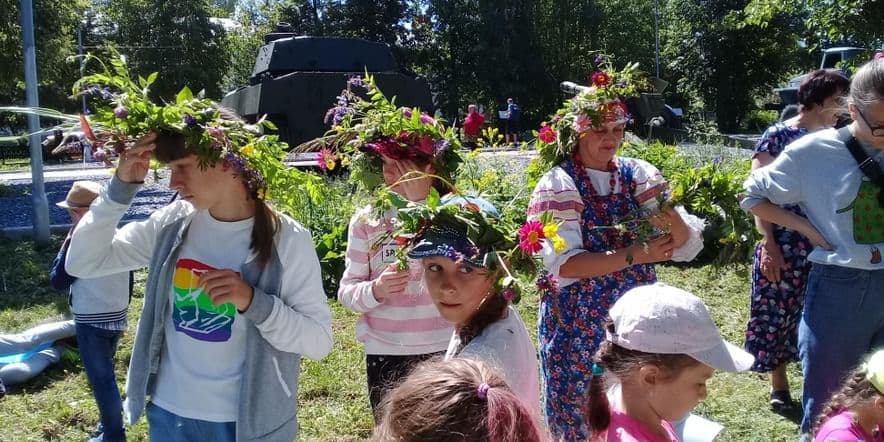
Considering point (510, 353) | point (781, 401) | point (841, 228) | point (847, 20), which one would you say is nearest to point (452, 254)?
point (510, 353)

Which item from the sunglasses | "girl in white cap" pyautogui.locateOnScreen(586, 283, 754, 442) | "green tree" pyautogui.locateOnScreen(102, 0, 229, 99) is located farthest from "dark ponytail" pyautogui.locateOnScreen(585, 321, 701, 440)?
"green tree" pyautogui.locateOnScreen(102, 0, 229, 99)

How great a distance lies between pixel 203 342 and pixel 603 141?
163 centimetres

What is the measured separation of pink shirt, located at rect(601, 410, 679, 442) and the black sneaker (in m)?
2.74

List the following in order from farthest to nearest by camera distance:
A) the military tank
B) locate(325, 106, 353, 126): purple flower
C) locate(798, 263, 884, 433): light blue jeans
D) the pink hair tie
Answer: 1. the military tank
2. locate(325, 106, 353, 126): purple flower
3. locate(798, 263, 884, 433): light blue jeans
4. the pink hair tie

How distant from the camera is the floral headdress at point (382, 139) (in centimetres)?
307

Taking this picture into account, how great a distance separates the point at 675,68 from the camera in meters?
43.1

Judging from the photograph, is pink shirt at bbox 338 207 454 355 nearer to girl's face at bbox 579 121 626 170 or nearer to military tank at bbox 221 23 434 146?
girl's face at bbox 579 121 626 170

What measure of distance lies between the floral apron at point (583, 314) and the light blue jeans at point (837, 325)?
0.62 meters

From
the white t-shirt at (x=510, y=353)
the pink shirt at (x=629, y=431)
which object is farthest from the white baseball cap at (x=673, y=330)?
the white t-shirt at (x=510, y=353)

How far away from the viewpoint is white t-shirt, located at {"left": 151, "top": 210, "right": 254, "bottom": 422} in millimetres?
2381

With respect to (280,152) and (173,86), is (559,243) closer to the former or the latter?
(280,152)

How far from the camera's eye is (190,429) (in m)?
2.40

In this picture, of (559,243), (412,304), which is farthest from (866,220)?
(412,304)

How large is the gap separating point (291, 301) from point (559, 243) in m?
0.89
